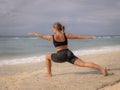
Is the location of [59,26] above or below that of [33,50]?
above

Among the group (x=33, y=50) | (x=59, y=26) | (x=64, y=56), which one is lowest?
(x=33, y=50)

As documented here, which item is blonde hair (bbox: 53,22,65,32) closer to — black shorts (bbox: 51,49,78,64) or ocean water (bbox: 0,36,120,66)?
black shorts (bbox: 51,49,78,64)

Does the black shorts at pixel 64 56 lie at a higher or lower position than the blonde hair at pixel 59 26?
lower

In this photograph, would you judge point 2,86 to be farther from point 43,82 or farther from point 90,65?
point 90,65

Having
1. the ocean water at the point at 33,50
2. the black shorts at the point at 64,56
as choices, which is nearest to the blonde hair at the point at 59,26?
the black shorts at the point at 64,56

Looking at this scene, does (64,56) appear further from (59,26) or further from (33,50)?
(33,50)

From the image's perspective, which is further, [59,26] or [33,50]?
[33,50]

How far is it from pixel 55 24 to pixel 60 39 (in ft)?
1.36

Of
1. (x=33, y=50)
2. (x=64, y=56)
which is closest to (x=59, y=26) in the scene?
(x=64, y=56)

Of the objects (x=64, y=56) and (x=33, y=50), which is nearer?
(x=64, y=56)

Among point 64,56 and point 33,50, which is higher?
point 64,56

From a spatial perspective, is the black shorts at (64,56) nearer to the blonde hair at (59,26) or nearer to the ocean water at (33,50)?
the blonde hair at (59,26)

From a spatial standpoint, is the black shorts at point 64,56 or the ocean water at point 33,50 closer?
the black shorts at point 64,56

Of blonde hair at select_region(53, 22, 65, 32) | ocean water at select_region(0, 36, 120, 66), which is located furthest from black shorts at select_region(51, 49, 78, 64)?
ocean water at select_region(0, 36, 120, 66)
